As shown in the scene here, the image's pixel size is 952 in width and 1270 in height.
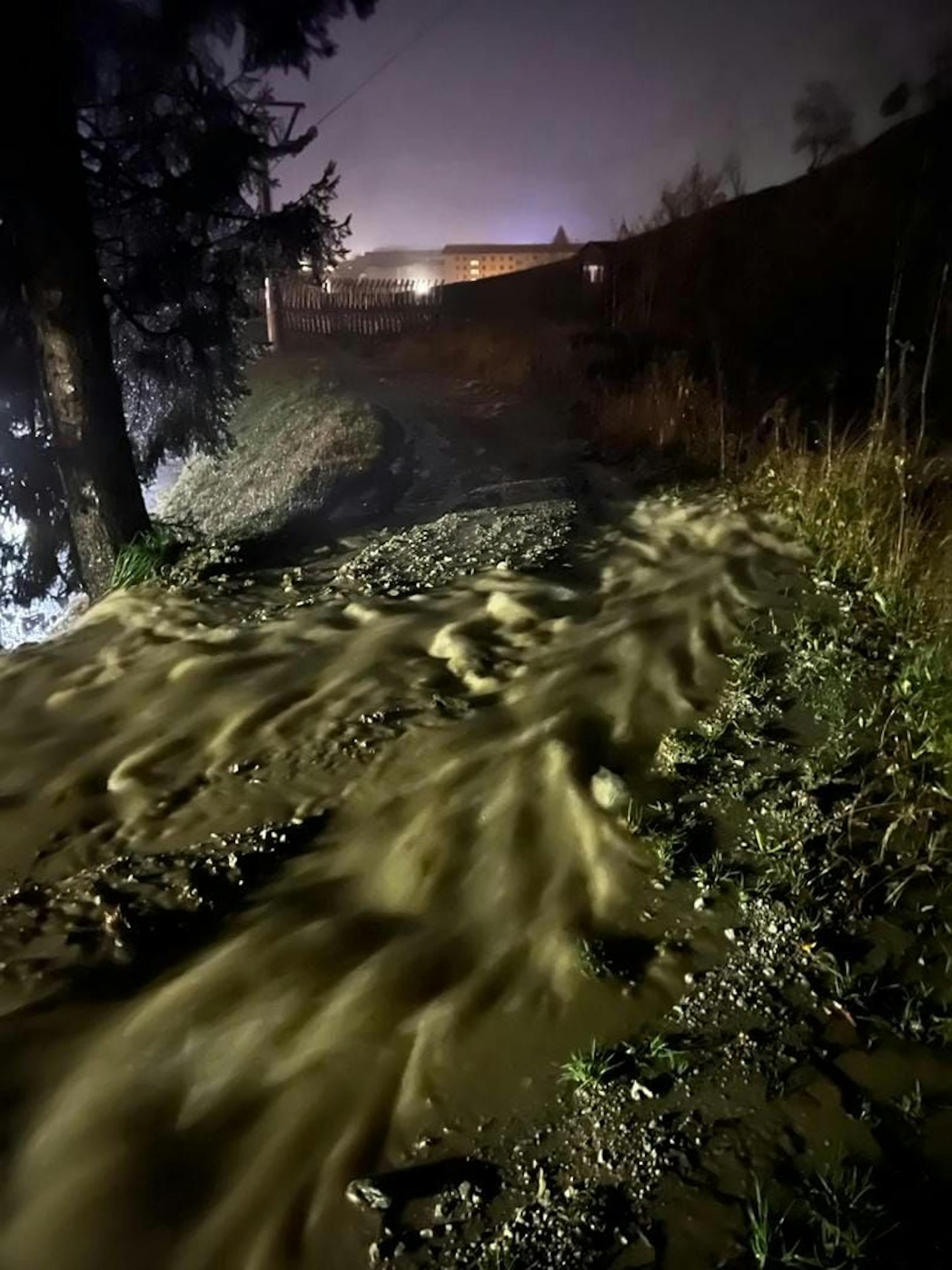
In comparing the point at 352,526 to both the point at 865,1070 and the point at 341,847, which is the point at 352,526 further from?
the point at 865,1070

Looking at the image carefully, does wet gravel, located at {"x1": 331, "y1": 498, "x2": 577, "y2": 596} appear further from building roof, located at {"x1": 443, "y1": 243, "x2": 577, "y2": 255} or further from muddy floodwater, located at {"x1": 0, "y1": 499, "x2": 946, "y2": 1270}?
building roof, located at {"x1": 443, "y1": 243, "x2": 577, "y2": 255}

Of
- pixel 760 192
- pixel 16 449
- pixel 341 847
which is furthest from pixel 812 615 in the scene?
pixel 760 192

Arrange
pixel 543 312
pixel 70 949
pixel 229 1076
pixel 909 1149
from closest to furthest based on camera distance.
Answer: pixel 909 1149 < pixel 229 1076 < pixel 70 949 < pixel 543 312

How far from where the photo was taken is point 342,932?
8.79 ft

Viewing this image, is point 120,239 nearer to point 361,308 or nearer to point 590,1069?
point 590,1069

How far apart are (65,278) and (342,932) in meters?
4.75

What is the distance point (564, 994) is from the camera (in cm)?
238

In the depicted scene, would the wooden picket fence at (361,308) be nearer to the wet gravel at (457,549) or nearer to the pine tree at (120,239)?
the pine tree at (120,239)

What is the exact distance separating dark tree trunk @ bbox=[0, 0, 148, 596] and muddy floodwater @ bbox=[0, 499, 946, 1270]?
159 centimetres

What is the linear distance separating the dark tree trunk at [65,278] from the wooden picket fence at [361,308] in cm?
1990

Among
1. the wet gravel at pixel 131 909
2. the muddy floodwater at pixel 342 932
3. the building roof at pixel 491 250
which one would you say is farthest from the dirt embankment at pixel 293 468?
the building roof at pixel 491 250

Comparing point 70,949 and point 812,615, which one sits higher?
point 812,615

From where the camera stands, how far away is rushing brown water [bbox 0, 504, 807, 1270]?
2029 millimetres

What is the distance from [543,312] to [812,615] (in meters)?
18.2
